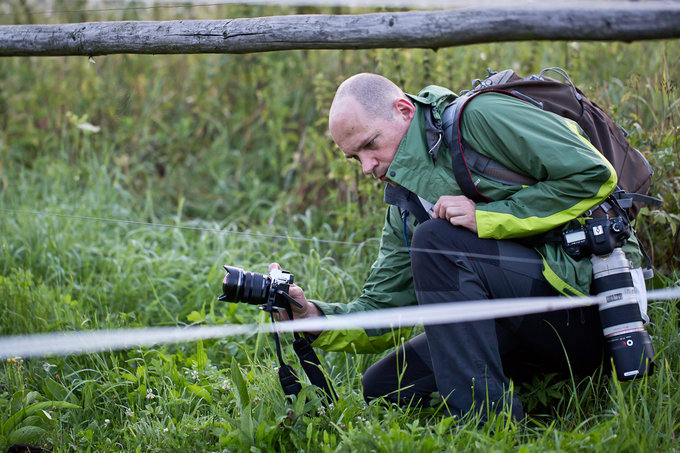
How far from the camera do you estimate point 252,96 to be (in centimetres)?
609

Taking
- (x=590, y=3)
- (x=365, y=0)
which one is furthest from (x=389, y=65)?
(x=590, y=3)

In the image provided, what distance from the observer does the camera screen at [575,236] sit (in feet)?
7.75

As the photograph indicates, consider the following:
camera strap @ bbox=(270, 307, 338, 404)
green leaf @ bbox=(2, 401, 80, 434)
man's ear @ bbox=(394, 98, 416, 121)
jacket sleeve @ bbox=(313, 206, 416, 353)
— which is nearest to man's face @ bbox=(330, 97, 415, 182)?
man's ear @ bbox=(394, 98, 416, 121)

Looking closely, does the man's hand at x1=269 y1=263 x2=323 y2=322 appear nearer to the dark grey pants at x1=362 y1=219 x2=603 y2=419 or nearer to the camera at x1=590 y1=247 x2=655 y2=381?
the dark grey pants at x1=362 y1=219 x2=603 y2=419

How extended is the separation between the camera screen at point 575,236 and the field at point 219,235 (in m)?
0.52

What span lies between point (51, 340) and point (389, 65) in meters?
2.58

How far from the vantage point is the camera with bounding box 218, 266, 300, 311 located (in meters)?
2.51

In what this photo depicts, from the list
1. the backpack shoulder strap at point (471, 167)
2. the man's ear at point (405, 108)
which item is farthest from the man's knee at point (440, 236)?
the man's ear at point (405, 108)

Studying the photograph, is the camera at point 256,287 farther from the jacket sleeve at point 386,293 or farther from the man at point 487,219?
the jacket sleeve at point 386,293

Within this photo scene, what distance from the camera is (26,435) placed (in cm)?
256

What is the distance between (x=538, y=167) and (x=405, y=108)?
1.93ft

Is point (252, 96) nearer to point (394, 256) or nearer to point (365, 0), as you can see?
point (365, 0)

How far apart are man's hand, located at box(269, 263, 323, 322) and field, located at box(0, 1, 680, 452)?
0.27 meters

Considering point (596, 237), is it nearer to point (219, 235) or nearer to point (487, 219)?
point (487, 219)
